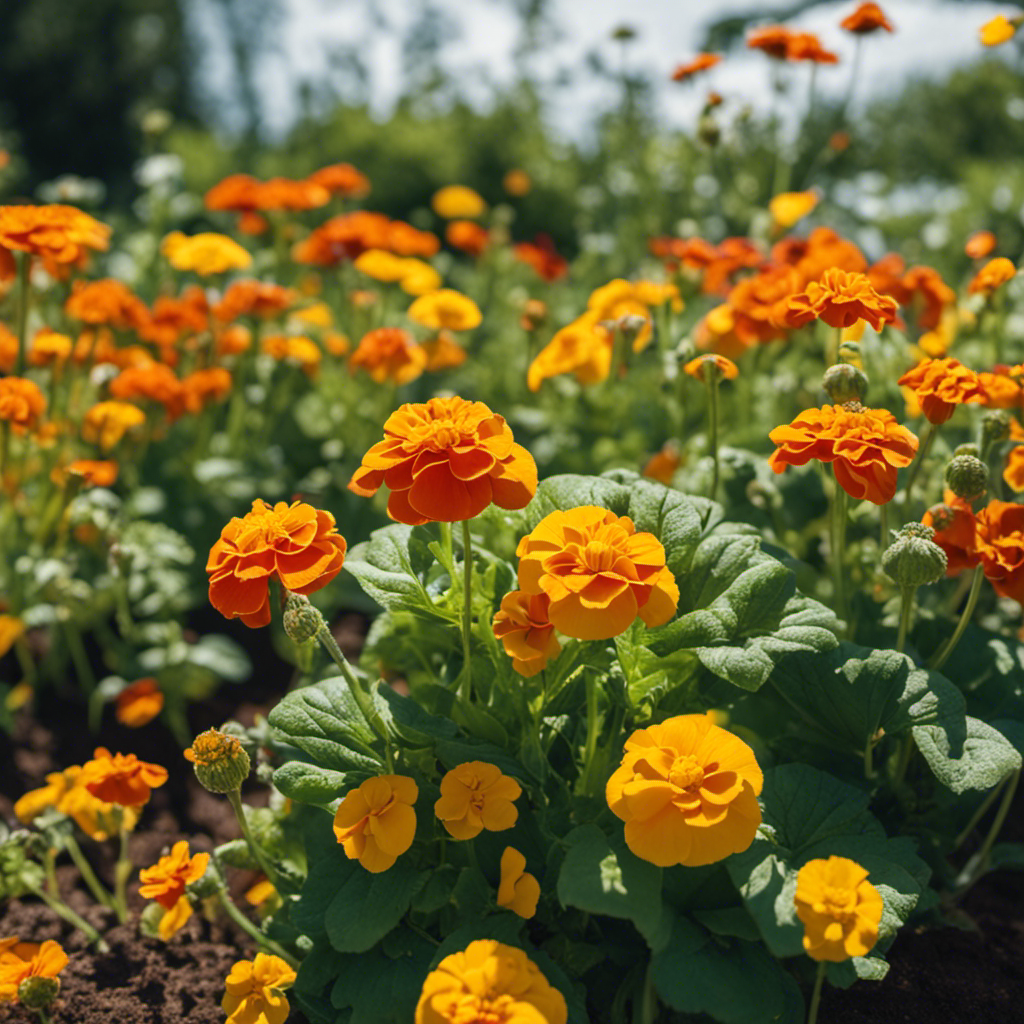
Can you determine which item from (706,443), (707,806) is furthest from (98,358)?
(707,806)

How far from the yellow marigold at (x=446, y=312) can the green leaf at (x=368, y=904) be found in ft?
4.47

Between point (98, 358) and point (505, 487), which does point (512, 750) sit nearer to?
point (505, 487)

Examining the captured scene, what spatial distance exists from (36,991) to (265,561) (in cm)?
70

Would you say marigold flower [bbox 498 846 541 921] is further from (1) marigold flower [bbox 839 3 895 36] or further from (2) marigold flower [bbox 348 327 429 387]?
(1) marigold flower [bbox 839 3 895 36]

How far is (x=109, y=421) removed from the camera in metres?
2.22

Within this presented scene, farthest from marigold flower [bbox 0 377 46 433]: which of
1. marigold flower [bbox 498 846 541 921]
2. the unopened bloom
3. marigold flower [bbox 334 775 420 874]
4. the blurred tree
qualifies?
the blurred tree

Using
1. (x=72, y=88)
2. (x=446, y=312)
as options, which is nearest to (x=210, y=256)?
(x=446, y=312)

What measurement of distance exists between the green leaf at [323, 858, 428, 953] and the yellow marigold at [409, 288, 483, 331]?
1361 millimetres

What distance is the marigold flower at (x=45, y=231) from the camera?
1809 mm

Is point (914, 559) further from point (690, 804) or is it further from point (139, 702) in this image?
point (139, 702)

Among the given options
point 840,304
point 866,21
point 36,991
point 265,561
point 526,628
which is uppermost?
point 866,21

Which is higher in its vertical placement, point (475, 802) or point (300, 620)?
point (300, 620)

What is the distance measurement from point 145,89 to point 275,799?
14420 millimetres

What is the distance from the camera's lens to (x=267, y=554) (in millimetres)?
1147
